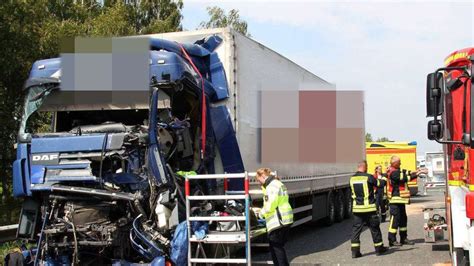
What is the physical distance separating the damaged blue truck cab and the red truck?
322 cm

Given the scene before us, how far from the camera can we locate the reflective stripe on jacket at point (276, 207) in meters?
7.70

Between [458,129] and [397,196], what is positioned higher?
[458,129]

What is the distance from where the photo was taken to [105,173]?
22.1ft

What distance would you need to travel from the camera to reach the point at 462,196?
5.98 m

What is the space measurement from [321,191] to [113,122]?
787cm

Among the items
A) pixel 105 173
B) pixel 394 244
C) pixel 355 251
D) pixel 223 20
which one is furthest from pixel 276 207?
pixel 223 20

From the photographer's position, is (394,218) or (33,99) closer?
(33,99)

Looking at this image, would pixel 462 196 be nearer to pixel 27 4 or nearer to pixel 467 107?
pixel 467 107

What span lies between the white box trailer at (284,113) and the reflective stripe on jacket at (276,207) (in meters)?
1.01

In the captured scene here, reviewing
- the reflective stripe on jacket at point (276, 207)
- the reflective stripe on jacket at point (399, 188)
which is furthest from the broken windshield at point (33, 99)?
the reflective stripe on jacket at point (399, 188)

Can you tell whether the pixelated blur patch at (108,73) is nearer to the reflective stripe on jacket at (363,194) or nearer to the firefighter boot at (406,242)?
the reflective stripe on jacket at (363,194)

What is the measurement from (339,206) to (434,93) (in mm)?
11232

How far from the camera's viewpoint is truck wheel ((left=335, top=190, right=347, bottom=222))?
16.1 metres

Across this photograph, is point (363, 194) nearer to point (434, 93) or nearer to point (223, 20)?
point (434, 93)
